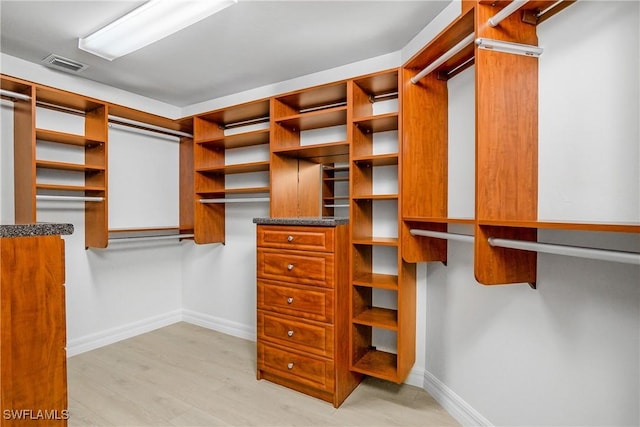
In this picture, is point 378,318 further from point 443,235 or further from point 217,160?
point 217,160

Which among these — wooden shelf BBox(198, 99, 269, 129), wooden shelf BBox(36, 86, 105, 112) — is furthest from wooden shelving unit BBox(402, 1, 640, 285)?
wooden shelf BBox(36, 86, 105, 112)

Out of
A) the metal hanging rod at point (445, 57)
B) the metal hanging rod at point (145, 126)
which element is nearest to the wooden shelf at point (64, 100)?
the metal hanging rod at point (145, 126)

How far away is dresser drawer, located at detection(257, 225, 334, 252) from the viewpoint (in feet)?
6.63

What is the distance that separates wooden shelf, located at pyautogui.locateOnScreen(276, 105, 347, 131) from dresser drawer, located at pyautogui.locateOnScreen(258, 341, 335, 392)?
166cm

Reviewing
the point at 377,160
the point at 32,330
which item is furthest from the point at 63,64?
the point at 377,160

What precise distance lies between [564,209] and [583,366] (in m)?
0.62

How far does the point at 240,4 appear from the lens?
5.82ft

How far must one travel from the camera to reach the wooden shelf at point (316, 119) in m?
2.22

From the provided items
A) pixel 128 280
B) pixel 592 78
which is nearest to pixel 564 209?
pixel 592 78

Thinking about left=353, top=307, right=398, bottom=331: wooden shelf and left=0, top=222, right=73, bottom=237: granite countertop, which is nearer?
left=0, top=222, right=73, bottom=237: granite countertop

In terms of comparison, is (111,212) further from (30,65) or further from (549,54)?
(549,54)

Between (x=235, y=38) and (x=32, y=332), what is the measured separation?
194cm

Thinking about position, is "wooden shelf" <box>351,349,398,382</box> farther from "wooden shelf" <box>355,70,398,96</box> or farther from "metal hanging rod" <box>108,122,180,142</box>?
"metal hanging rod" <box>108,122,180,142</box>

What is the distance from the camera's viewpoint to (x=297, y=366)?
2.13 m
